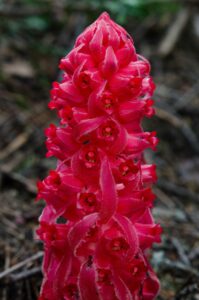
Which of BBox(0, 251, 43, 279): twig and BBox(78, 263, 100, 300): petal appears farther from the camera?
BBox(0, 251, 43, 279): twig

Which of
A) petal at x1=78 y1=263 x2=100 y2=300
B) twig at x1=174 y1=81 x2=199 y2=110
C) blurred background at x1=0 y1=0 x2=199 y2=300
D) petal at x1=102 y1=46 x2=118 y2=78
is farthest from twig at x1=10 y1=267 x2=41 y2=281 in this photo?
twig at x1=174 y1=81 x2=199 y2=110

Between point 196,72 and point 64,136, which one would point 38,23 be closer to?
point 196,72

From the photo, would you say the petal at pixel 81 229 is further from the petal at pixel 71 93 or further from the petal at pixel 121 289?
the petal at pixel 71 93

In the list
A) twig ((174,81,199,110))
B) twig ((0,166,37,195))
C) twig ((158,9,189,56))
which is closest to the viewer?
twig ((0,166,37,195))

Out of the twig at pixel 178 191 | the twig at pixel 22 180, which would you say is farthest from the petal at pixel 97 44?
the twig at pixel 178 191

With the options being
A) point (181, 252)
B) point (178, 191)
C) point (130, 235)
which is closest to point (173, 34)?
point (178, 191)

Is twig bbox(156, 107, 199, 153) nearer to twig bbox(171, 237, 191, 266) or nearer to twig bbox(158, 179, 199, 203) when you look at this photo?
twig bbox(158, 179, 199, 203)

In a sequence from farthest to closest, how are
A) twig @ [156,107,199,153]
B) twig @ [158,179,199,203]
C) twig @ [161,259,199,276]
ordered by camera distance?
1. twig @ [156,107,199,153]
2. twig @ [158,179,199,203]
3. twig @ [161,259,199,276]
